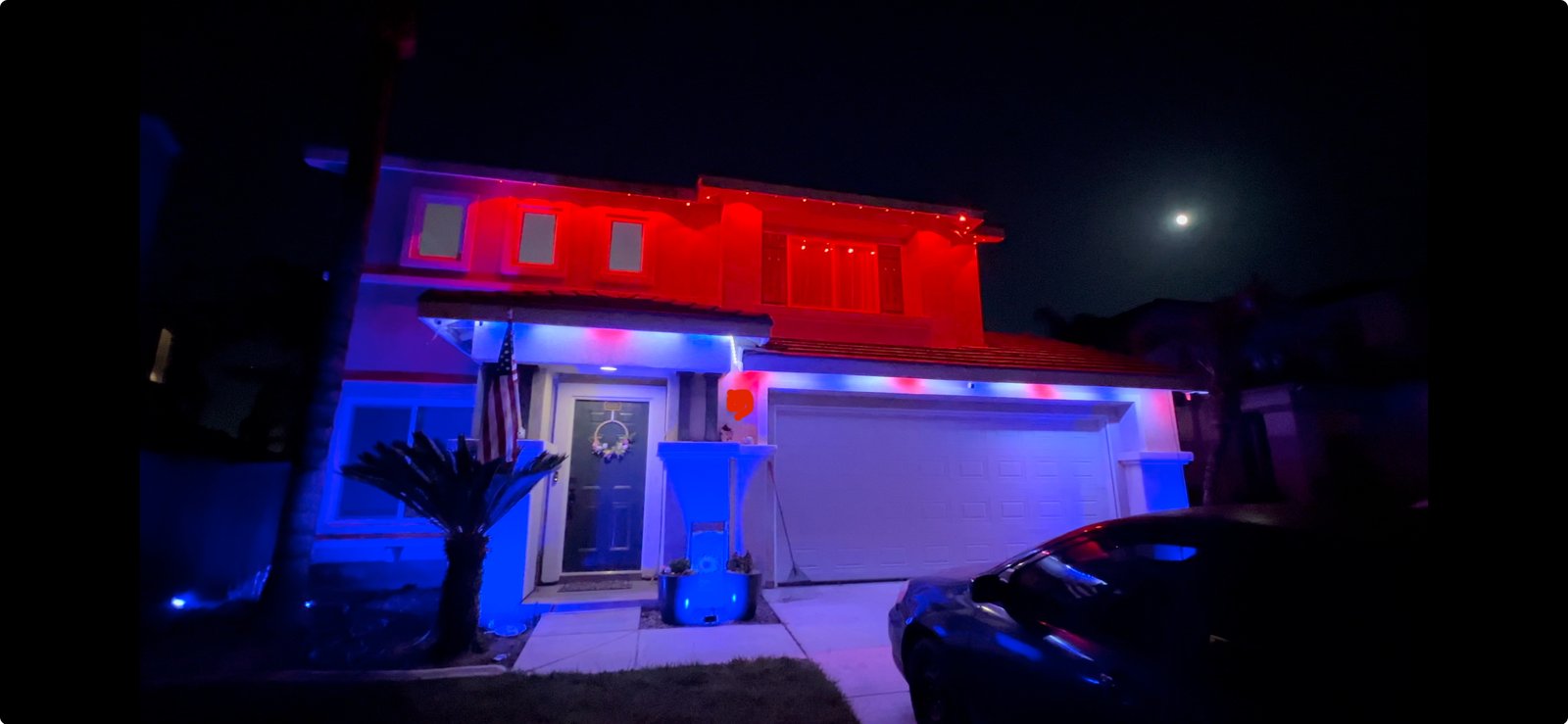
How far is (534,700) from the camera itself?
153 inches

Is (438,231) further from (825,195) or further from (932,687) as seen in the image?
(932,687)

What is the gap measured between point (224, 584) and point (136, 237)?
732cm

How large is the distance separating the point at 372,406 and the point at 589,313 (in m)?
4.92

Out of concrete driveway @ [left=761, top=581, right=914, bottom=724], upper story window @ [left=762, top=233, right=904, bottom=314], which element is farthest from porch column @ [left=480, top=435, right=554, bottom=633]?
upper story window @ [left=762, top=233, right=904, bottom=314]

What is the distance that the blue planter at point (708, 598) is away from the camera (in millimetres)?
5809

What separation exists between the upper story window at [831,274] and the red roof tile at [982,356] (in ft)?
4.07

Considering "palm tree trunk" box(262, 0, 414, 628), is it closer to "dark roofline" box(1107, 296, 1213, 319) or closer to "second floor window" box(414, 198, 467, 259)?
"second floor window" box(414, 198, 467, 259)

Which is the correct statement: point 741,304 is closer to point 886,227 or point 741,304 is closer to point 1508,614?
point 886,227

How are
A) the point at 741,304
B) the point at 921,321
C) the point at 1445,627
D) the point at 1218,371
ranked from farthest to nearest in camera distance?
the point at 1218,371 → the point at 921,321 → the point at 741,304 → the point at 1445,627

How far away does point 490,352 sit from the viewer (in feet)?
20.9

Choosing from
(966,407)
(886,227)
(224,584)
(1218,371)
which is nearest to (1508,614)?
(966,407)

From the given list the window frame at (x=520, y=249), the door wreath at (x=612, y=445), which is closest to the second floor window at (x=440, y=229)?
the window frame at (x=520, y=249)

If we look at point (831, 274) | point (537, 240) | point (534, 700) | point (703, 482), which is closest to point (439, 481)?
point (534, 700)

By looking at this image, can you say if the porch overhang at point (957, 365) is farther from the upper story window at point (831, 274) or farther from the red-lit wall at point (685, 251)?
the upper story window at point (831, 274)
